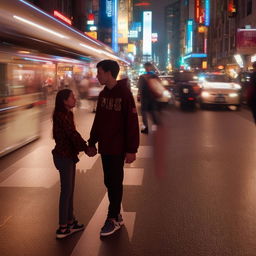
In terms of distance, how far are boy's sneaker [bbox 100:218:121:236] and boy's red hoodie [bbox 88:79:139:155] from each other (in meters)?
0.76

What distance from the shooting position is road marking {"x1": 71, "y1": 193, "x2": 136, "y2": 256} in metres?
4.07

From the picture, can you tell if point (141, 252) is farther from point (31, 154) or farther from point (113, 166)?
point (31, 154)

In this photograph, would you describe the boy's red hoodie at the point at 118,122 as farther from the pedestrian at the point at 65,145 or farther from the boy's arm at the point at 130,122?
the pedestrian at the point at 65,145

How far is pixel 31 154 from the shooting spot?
8859 mm

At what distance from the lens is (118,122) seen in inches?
173

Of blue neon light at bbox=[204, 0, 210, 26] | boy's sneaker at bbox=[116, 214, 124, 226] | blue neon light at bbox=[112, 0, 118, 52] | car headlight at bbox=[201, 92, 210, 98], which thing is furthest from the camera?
blue neon light at bbox=[204, 0, 210, 26]

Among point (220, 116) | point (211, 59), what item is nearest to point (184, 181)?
point (220, 116)

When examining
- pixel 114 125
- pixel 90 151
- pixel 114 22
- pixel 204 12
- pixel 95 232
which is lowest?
pixel 95 232

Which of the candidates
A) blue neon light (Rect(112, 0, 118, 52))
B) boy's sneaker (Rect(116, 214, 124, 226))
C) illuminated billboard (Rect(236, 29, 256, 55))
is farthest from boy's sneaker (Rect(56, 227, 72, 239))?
blue neon light (Rect(112, 0, 118, 52))

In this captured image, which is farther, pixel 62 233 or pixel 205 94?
pixel 205 94

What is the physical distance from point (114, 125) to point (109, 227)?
1.10 meters

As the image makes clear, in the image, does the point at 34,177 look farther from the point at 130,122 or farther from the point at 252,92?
the point at 252,92

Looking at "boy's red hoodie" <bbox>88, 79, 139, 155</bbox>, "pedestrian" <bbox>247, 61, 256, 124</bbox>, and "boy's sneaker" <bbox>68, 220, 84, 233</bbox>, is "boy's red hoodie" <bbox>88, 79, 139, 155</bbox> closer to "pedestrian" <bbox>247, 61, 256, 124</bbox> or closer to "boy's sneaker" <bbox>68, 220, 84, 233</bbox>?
"boy's sneaker" <bbox>68, 220, 84, 233</bbox>

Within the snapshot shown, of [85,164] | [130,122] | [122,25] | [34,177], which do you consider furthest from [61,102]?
[122,25]
